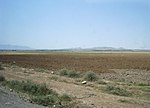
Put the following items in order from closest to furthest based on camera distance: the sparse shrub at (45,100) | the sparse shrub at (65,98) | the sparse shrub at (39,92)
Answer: the sparse shrub at (45,100)
the sparse shrub at (39,92)
the sparse shrub at (65,98)

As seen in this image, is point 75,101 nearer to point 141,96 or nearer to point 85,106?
point 85,106

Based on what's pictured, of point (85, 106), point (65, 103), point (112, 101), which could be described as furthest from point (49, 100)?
point (112, 101)

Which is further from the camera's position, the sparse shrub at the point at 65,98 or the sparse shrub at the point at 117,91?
the sparse shrub at the point at 117,91

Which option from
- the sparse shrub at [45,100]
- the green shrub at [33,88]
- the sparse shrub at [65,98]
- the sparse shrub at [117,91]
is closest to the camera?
the sparse shrub at [45,100]

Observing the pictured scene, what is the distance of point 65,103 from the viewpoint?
14.8 meters

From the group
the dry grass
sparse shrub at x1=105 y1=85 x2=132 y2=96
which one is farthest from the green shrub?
the dry grass

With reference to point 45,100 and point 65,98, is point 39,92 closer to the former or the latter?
point 65,98

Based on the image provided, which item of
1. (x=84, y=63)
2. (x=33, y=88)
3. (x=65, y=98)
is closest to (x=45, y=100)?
(x=65, y=98)

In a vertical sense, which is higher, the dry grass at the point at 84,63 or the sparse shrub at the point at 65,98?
the sparse shrub at the point at 65,98

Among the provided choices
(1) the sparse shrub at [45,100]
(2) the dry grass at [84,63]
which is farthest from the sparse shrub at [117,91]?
(2) the dry grass at [84,63]

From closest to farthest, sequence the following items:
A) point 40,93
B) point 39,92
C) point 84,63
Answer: point 40,93 → point 39,92 → point 84,63

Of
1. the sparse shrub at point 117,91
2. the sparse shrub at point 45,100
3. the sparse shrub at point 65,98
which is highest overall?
the sparse shrub at point 45,100

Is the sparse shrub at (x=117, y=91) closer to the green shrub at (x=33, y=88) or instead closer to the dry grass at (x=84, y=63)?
the green shrub at (x=33, y=88)

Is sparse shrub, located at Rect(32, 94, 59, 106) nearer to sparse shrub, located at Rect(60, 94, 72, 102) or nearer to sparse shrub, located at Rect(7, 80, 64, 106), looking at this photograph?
sparse shrub, located at Rect(7, 80, 64, 106)
